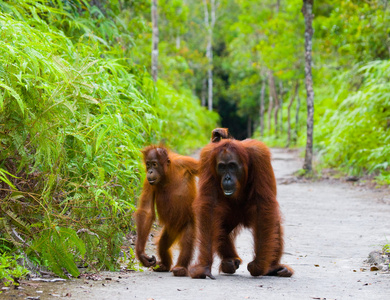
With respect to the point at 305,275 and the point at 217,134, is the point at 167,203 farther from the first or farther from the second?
the point at 305,275

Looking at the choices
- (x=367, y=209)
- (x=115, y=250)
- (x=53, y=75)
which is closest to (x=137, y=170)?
(x=115, y=250)

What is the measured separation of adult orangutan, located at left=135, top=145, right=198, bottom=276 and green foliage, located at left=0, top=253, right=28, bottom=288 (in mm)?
1462

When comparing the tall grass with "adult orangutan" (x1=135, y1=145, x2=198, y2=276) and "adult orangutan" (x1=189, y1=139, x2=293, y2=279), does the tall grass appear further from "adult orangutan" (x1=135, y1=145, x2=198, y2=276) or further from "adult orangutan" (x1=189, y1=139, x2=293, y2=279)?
"adult orangutan" (x1=189, y1=139, x2=293, y2=279)

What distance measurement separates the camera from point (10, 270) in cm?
370

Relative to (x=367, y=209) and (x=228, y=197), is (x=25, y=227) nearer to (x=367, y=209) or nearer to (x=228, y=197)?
(x=228, y=197)

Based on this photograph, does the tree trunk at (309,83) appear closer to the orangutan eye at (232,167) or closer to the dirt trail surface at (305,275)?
the dirt trail surface at (305,275)

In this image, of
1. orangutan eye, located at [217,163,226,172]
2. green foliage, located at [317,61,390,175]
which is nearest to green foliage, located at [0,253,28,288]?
orangutan eye, located at [217,163,226,172]

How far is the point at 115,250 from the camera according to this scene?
16.0ft

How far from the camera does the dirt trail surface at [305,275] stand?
151 inches

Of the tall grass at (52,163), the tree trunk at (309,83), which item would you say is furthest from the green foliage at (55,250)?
the tree trunk at (309,83)

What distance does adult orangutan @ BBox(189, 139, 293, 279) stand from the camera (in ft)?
15.6

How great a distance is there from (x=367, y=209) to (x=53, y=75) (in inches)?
256

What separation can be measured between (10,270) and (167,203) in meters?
2.04

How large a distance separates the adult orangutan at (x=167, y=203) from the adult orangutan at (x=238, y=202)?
42cm
